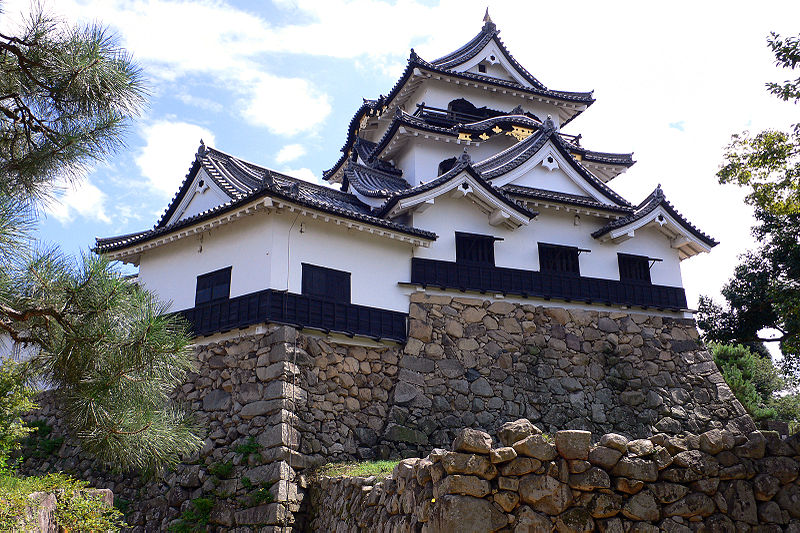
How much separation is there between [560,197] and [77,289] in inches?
577

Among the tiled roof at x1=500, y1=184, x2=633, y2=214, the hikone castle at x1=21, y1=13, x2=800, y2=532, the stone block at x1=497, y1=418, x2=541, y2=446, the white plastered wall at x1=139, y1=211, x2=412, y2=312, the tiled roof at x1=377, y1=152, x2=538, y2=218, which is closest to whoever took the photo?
the hikone castle at x1=21, y1=13, x2=800, y2=532

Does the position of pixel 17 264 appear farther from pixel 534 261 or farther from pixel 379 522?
pixel 534 261

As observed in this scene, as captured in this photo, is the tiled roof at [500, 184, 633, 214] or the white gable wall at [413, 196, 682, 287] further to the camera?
the tiled roof at [500, 184, 633, 214]

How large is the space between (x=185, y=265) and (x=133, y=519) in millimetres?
5677

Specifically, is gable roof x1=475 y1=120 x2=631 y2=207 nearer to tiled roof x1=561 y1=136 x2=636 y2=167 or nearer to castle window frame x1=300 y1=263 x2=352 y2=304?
tiled roof x1=561 y1=136 x2=636 y2=167

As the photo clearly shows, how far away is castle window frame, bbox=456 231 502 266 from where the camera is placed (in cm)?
1772

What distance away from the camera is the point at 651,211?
19.1 m

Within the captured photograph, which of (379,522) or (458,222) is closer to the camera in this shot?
(379,522)

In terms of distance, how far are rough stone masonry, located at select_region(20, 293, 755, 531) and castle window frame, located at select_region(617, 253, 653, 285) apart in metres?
1.15

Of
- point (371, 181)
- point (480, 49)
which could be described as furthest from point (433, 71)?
point (371, 181)

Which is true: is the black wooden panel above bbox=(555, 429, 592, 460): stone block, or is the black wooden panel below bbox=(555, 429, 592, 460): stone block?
above

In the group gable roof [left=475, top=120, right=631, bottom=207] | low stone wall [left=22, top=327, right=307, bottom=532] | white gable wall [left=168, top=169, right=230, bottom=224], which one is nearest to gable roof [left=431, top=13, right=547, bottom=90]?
gable roof [left=475, top=120, right=631, bottom=207]

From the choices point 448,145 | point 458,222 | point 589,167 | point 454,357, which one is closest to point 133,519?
point 454,357

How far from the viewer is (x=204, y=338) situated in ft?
49.6
